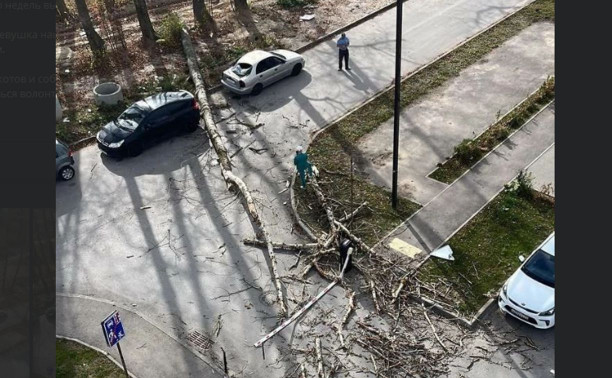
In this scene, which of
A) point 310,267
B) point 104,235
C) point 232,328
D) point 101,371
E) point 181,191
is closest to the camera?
point 101,371

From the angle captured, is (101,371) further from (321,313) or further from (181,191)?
(181,191)

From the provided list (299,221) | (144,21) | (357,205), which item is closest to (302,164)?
(299,221)

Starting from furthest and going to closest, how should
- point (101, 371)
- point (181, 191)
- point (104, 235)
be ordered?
1. point (181, 191)
2. point (104, 235)
3. point (101, 371)

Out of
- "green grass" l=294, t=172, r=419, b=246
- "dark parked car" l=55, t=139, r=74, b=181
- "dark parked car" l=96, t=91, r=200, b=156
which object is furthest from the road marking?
"dark parked car" l=55, t=139, r=74, b=181

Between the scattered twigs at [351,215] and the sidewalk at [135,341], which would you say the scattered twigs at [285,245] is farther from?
the sidewalk at [135,341]

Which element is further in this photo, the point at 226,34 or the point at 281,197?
the point at 226,34

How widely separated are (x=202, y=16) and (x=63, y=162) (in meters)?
12.8

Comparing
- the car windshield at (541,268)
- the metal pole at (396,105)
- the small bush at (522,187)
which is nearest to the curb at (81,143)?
the metal pole at (396,105)

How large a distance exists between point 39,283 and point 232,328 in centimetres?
504

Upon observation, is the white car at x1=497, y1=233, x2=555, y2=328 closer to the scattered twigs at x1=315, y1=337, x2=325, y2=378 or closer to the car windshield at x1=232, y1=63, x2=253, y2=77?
the scattered twigs at x1=315, y1=337, x2=325, y2=378

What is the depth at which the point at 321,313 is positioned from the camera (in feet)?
49.8

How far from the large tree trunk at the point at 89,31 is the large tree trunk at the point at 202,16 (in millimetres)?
4768

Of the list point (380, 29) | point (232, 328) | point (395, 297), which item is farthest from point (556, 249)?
point (380, 29)

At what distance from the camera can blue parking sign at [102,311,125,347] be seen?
12.0 m
